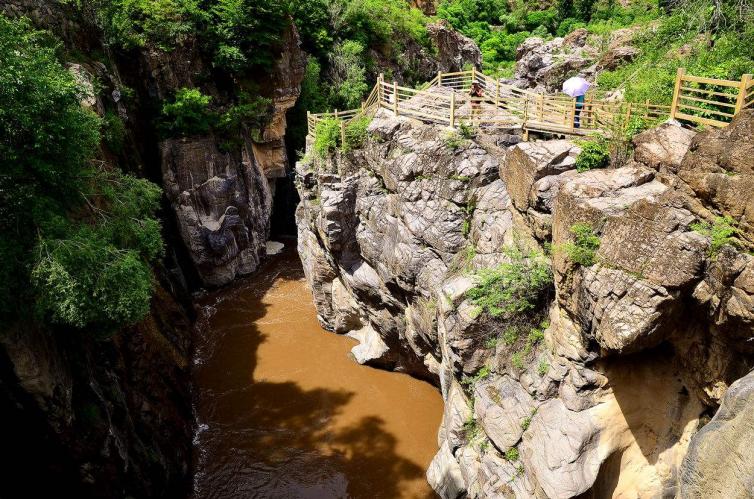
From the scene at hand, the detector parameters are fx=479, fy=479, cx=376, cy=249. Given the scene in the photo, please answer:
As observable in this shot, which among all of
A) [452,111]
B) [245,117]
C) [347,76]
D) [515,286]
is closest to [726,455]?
[515,286]

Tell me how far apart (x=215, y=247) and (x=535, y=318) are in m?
15.8

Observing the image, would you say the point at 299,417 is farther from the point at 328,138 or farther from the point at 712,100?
the point at 712,100

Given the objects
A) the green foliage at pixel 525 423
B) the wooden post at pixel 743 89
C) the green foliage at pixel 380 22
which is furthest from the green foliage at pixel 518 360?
the green foliage at pixel 380 22

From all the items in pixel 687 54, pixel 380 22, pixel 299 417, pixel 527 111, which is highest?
pixel 380 22

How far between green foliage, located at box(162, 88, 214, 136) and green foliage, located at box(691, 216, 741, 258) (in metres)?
19.1

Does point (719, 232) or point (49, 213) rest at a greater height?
point (49, 213)

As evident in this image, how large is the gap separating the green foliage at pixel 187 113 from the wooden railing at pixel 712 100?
697 inches

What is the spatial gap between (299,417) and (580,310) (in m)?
9.90

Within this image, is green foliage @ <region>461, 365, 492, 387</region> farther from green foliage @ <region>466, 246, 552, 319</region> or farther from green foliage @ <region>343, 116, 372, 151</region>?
green foliage @ <region>343, 116, 372, 151</region>

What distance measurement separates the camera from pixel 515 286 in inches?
410

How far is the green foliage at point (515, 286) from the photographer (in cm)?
1020

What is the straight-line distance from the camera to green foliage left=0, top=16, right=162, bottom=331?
8.38 m

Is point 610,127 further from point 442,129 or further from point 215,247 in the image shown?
point 215,247

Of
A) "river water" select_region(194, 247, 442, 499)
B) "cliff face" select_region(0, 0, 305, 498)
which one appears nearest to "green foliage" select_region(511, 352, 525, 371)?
"river water" select_region(194, 247, 442, 499)
